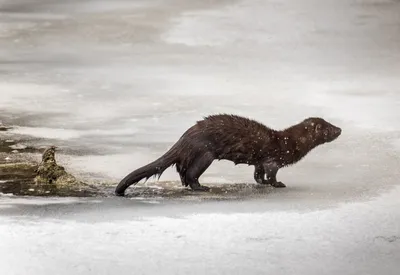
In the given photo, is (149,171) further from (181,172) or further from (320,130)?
(320,130)

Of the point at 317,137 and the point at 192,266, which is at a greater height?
the point at 317,137

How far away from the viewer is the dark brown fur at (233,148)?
25.0ft

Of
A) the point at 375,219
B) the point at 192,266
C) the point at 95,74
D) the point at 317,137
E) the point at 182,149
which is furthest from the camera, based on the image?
the point at 95,74

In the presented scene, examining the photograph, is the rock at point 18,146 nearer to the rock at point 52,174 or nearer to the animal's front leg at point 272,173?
the rock at point 52,174

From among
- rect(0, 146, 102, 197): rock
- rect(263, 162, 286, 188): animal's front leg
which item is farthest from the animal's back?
rect(0, 146, 102, 197): rock

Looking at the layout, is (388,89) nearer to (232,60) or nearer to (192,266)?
(232,60)

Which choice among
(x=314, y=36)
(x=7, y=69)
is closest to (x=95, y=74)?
(x=7, y=69)

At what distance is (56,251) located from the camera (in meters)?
6.04

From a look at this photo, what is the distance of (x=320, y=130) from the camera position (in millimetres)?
8336

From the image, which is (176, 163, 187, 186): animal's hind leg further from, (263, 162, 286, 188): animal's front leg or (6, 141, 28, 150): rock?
(6, 141, 28, 150): rock

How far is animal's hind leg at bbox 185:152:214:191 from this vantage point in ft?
24.9

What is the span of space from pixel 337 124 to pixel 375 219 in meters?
2.68

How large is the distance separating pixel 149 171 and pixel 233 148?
71 cm

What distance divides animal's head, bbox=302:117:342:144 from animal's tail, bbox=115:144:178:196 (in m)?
1.24
